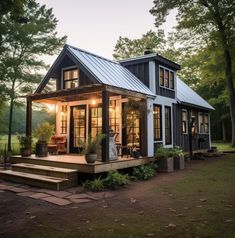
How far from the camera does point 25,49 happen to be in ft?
65.7

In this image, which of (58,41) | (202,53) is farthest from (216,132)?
(58,41)

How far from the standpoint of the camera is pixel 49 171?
27.4 ft

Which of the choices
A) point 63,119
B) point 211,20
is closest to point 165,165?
point 63,119

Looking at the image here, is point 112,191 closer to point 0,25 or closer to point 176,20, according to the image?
point 0,25

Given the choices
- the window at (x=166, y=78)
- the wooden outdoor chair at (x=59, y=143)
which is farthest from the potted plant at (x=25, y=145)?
the window at (x=166, y=78)

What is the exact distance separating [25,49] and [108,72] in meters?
12.3

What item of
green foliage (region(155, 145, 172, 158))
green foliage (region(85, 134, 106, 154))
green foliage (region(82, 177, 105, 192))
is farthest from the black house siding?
green foliage (region(82, 177, 105, 192))

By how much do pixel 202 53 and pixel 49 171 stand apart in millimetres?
19522

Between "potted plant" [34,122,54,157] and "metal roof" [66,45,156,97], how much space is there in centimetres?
319

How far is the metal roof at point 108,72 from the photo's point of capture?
9.38m

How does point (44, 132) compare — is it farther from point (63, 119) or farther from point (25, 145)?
point (63, 119)

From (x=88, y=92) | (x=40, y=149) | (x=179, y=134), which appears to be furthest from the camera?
(x=179, y=134)

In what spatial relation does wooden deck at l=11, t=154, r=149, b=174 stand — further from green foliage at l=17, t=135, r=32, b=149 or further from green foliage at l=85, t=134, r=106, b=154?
green foliage at l=17, t=135, r=32, b=149

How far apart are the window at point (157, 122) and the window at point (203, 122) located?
6240 millimetres
